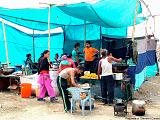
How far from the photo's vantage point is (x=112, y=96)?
11.2 metres

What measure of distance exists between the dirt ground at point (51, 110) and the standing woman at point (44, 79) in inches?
10.7

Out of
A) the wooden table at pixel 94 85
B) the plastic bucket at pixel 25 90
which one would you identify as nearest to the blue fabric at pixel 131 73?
the wooden table at pixel 94 85

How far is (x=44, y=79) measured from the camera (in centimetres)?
1191

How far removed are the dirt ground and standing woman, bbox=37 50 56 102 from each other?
0.27 metres

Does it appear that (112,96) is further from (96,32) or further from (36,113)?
(96,32)

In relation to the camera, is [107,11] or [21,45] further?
[21,45]

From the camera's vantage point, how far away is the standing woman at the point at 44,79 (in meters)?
11.8

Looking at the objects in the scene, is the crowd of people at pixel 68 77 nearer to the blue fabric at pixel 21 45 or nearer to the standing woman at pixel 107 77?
the standing woman at pixel 107 77

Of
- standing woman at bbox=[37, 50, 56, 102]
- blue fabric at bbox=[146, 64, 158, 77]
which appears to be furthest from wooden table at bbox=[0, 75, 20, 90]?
blue fabric at bbox=[146, 64, 158, 77]

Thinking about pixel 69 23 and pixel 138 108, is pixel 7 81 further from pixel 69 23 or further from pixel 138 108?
pixel 138 108

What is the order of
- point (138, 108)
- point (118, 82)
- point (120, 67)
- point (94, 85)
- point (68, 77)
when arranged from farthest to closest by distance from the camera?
point (94, 85) < point (120, 67) < point (118, 82) < point (68, 77) < point (138, 108)

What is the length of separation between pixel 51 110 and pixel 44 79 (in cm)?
175

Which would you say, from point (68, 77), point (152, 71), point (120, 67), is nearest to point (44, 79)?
point (68, 77)

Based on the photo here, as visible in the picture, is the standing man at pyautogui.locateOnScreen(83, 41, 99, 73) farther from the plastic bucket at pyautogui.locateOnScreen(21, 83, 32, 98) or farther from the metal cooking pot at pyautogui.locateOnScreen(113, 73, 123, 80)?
the metal cooking pot at pyautogui.locateOnScreen(113, 73, 123, 80)
